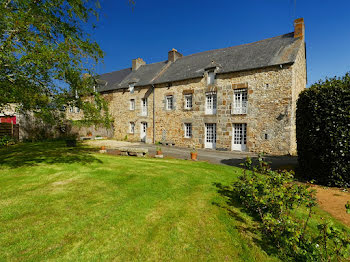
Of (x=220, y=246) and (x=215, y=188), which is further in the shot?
(x=215, y=188)

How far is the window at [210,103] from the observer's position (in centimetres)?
1555

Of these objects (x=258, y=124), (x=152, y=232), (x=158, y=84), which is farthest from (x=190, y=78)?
(x=152, y=232)

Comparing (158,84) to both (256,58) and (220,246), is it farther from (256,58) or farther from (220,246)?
(220,246)

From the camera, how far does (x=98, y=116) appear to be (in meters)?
7.40

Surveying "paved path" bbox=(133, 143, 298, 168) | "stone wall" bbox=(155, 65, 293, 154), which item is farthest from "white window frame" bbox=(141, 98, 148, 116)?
"paved path" bbox=(133, 143, 298, 168)

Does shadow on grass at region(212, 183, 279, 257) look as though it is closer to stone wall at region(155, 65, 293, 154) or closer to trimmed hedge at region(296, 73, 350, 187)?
trimmed hedge at region(296, 73, 350, 187)

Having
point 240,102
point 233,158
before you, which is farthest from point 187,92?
point 233,158

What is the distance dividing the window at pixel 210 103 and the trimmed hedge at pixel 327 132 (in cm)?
887

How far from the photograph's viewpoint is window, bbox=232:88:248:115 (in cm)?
1405

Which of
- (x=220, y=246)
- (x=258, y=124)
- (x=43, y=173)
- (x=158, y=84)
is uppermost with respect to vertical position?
(x=158, y=84)

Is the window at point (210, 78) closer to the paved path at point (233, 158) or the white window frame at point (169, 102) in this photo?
the white window frame at point (169, 102)

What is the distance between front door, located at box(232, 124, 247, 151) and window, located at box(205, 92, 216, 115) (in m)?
2.41

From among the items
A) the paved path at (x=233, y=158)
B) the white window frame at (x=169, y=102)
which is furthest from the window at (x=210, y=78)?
the paved path at (x=233, y=158)

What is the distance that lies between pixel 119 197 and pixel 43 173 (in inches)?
134
